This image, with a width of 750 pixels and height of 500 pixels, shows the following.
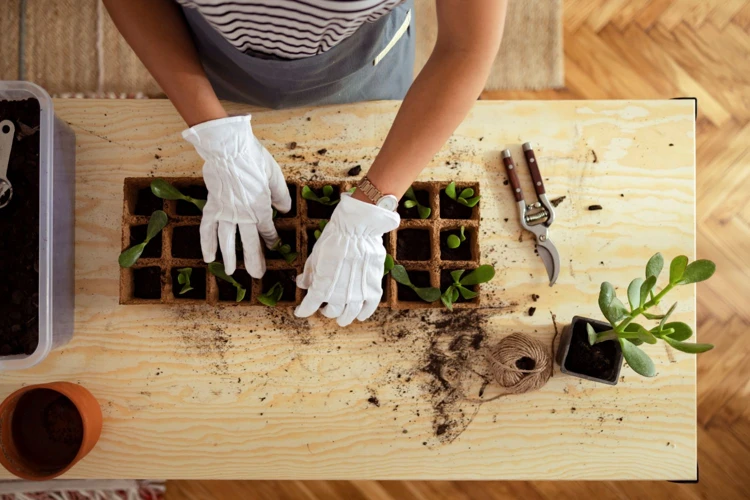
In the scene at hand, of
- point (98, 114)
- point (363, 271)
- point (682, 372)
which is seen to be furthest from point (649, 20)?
point (98, 114)

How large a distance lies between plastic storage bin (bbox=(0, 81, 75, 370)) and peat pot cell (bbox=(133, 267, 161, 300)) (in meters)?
0.15

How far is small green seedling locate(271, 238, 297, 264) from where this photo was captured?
0.93 metres

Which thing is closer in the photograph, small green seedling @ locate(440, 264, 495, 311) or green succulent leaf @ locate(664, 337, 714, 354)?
green succulent leaf @ locate(664, 337, 714, 354)

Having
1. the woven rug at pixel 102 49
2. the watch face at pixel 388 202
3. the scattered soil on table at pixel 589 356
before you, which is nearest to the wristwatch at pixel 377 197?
the watch face at pixel 388 202

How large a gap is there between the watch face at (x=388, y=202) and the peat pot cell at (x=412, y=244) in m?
0.17

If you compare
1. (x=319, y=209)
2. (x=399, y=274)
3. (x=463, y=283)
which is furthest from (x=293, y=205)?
(x=463, y=283)

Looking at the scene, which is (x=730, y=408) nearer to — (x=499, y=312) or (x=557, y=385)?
(x=557, y=385)

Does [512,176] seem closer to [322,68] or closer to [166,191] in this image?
[322,68]

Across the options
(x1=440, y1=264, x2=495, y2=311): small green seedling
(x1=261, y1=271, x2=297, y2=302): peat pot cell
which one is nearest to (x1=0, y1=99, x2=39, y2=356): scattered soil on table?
(x1=261, y1=271, x2=297, y2=302): peat pot cell

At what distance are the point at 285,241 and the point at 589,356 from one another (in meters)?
0.63

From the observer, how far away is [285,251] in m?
0.94

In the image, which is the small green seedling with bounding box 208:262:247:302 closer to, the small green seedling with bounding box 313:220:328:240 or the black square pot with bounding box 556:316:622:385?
the small green seedling with bounding box 313:220:328:240

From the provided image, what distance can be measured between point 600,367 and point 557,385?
112 mm

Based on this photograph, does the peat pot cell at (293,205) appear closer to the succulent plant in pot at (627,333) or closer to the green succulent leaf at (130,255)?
the green succulent leaf at (130,255)
